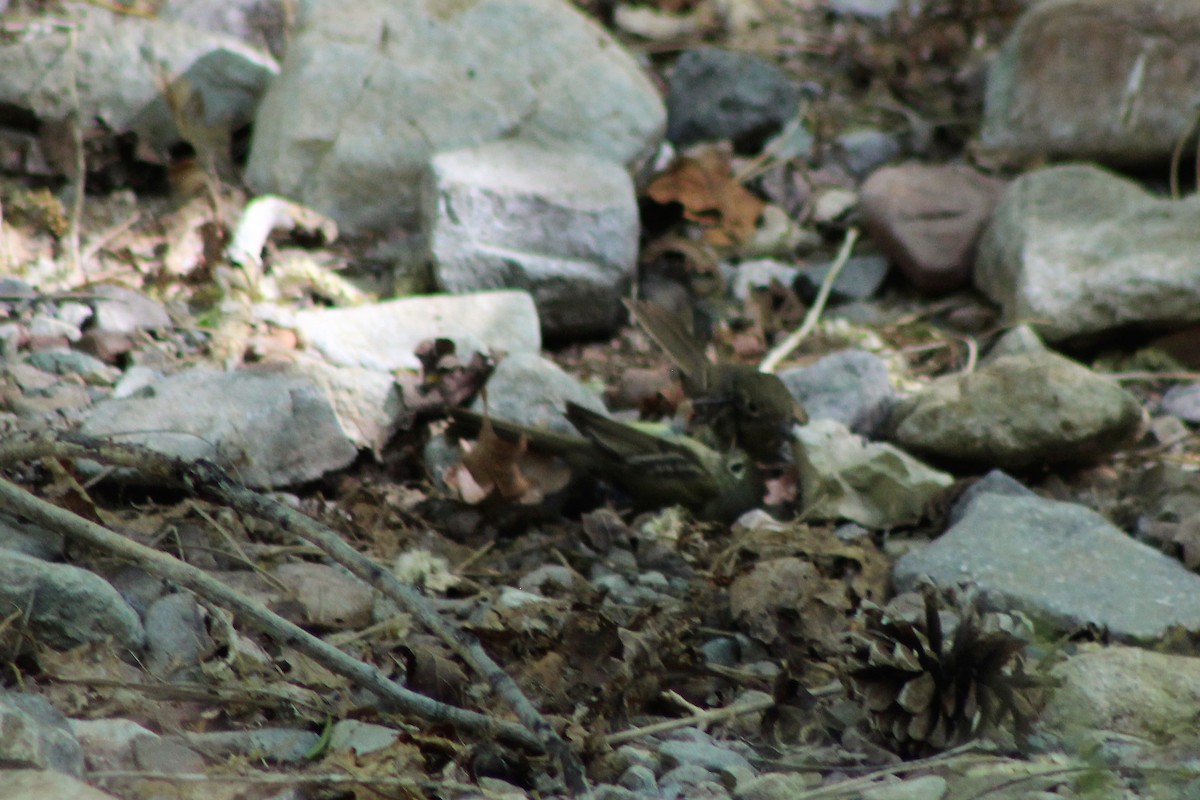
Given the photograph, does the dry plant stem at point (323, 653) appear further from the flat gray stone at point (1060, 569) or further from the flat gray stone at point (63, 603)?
the flat gray stone at point (1060, 569)

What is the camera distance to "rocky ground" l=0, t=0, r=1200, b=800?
167 centimetres

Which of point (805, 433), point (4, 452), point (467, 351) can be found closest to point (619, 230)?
point (467, 351)

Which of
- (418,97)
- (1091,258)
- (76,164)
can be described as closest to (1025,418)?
(1091,258)

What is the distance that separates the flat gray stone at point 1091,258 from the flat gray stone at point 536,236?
122 cm

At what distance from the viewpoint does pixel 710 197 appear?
13.8 feet

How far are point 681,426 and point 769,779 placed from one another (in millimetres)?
1398

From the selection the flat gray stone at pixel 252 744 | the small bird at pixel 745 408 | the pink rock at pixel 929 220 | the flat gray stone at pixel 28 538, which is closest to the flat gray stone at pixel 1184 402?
the pink rock at pixel 929 220

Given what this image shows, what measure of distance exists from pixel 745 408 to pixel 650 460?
0.32 m

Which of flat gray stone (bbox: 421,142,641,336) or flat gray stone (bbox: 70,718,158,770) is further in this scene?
flat gray stone (bbox: 421,142,641,336)

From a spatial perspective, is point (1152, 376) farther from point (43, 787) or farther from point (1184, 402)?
point (43, 787)

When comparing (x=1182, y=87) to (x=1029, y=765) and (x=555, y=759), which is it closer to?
(x=1029, y=765)

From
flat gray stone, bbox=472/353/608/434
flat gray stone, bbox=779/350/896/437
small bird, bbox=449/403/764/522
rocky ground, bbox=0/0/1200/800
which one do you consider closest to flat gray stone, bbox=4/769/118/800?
rocky ground, bbox=0/0/1200/800

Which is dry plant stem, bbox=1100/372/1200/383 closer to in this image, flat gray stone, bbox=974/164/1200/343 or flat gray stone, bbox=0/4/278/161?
flat gray stone, bbox=974/164/1200/343

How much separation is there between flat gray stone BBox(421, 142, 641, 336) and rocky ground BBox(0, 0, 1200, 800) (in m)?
0.02
